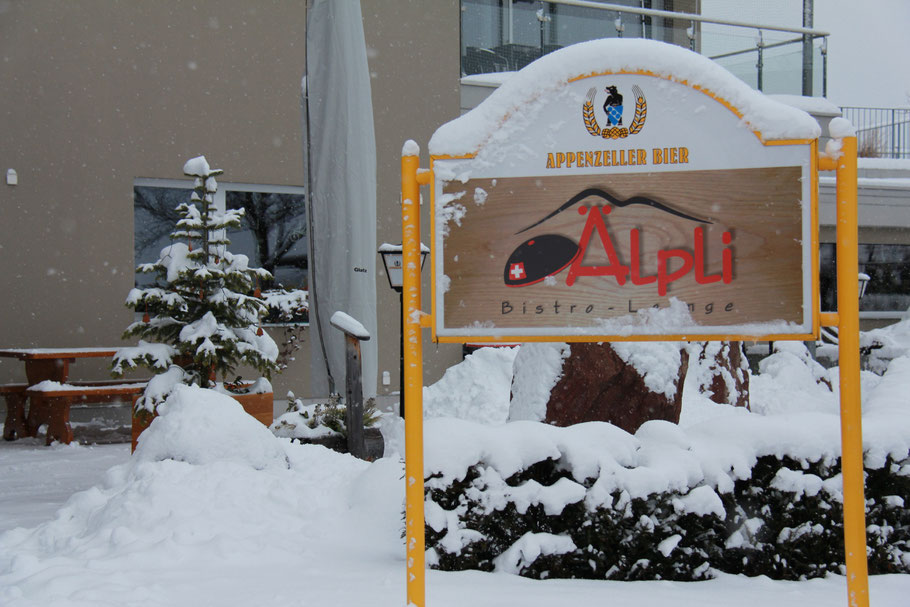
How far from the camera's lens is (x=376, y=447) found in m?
6.64

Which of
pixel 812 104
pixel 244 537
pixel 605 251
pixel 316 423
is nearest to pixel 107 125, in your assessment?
pixel 316 423

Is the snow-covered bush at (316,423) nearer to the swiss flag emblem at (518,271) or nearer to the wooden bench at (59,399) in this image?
the wooden bench at (59,399)

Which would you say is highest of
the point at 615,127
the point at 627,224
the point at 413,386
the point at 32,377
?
the point at 615,127

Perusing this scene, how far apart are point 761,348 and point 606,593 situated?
11102 mm

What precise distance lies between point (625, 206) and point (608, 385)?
3.26 metres

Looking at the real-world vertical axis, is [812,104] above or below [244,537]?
above

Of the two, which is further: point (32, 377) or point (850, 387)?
point (32, 377)

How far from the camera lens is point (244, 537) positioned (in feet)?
12.6

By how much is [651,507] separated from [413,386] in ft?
4.10

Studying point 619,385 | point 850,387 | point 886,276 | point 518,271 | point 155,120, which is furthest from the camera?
point 886,276

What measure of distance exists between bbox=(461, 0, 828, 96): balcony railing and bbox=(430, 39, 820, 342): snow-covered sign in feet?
28.3

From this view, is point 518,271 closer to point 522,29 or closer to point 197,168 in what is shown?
point 197,168

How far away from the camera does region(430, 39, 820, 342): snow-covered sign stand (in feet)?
8.20

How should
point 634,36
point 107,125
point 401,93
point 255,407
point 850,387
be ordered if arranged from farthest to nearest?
point 634,36 < point 401,93 < point 107,125 < point 255,407 < point 850,387
